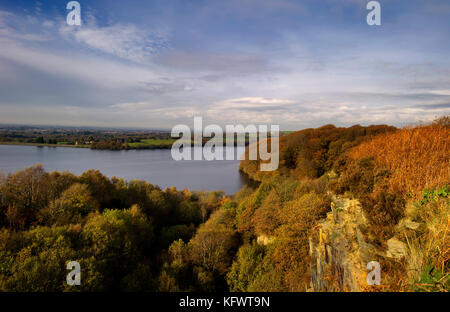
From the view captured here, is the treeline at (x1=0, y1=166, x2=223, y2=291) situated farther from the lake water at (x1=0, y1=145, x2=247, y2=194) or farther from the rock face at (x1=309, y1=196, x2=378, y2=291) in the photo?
the lake water at (x1=0, y1=145, x2=247, y2=194)

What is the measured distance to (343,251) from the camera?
4734mm

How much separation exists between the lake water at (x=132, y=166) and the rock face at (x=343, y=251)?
100.0ft

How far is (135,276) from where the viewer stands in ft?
37.6

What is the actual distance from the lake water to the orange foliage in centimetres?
2949

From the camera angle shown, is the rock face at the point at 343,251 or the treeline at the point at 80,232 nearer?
the rock face at the point at 343,251

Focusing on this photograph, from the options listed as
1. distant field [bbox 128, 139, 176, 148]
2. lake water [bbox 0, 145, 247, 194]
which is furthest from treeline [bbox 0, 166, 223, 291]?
distant field [bbox 128, 139, 176, 148]

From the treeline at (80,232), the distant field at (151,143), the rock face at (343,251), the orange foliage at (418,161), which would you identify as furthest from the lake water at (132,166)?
the rock face at (343,251)

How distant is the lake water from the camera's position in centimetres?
4003

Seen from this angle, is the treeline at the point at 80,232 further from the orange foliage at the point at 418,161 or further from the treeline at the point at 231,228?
the orange foliage at the point at 418,161

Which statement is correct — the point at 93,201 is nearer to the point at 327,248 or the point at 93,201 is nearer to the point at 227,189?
the point at 327,248

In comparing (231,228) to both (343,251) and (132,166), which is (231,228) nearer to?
(343,251)

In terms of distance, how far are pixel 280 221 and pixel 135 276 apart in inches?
317

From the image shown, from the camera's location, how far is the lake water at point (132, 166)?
40031mm
